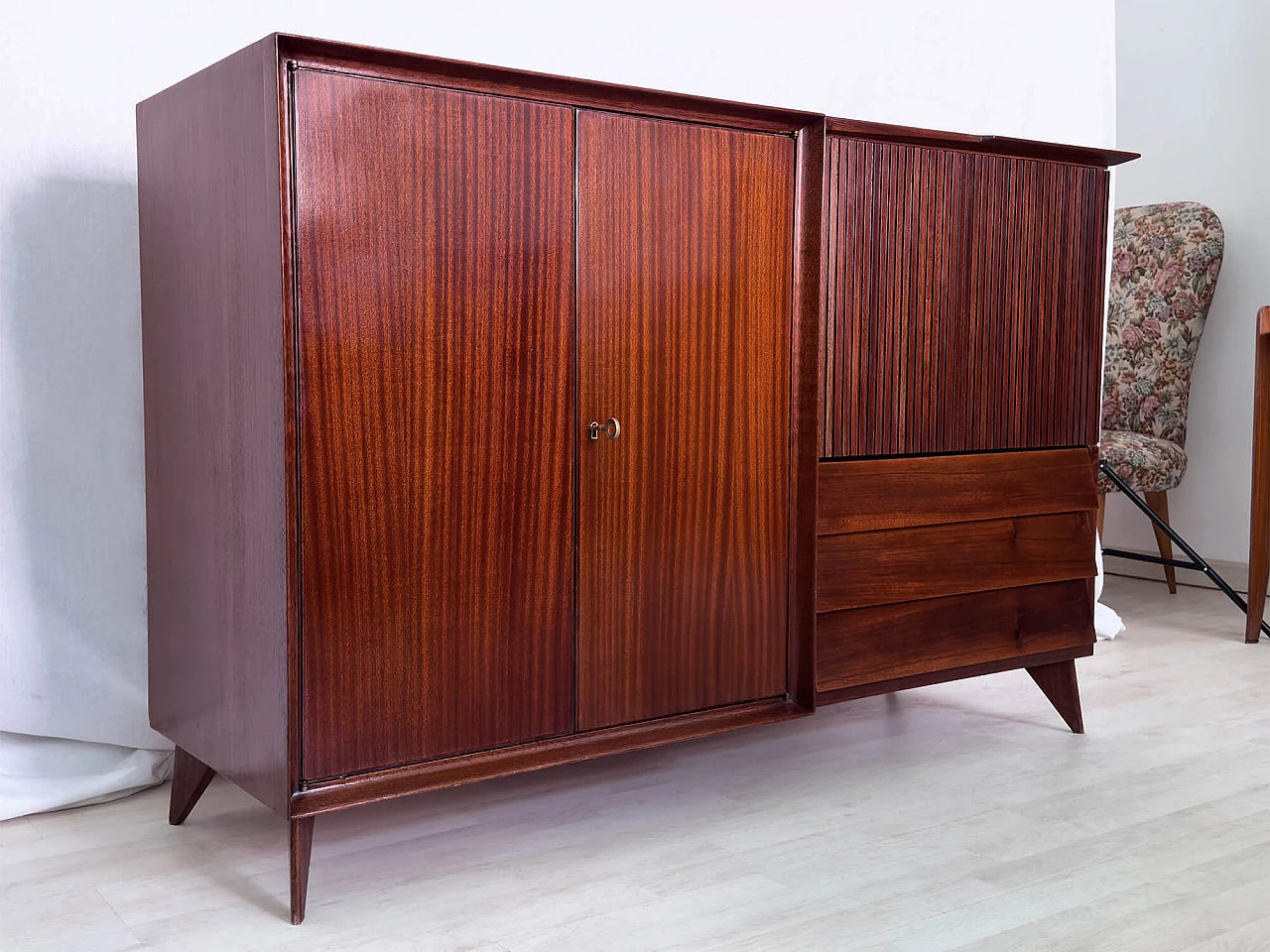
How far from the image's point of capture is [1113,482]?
11.1ft

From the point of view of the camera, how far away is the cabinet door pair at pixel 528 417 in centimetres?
143

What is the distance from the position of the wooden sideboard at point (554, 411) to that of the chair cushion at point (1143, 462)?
4.45ft

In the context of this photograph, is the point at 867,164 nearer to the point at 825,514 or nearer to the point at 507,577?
the point at 825,514

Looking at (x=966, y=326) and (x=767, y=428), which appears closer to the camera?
(x=767, y=428)

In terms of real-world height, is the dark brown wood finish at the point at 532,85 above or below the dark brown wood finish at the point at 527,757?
above

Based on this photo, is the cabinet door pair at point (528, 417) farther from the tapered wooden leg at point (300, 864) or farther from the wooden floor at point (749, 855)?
the wooden floor at point (749, 855)

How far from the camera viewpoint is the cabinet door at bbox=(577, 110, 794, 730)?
5.35 feet

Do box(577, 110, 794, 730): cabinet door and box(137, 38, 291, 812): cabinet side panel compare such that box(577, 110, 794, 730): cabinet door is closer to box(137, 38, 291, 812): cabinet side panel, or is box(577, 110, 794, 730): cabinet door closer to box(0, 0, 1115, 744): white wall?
box(137, 38, 291, 812): cabinet side panel

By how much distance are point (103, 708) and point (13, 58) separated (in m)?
1.02

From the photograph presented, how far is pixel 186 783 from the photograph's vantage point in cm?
179

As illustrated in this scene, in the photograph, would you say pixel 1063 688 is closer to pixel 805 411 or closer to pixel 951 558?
pixel 951 558

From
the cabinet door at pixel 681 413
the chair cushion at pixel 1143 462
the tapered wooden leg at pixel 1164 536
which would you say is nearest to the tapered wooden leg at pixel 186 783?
the cabinet door at pixel 681 413

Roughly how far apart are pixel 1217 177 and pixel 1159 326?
1.92 ft

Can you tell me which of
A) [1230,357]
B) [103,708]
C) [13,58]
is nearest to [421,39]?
[13,58]
